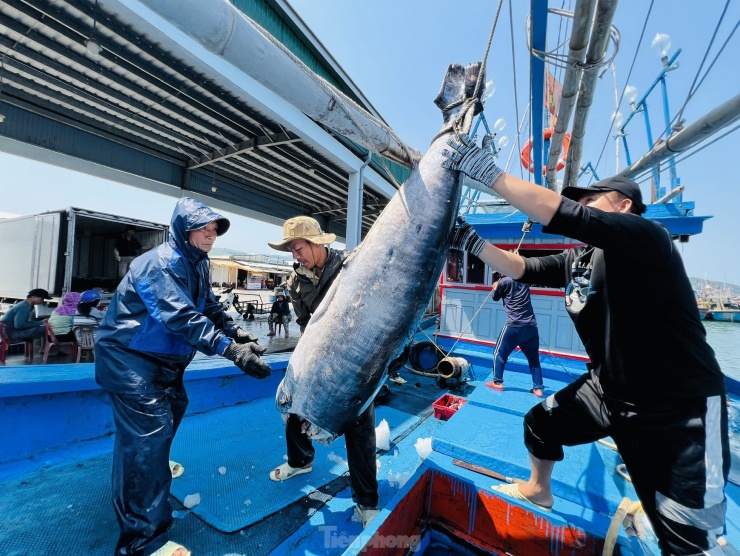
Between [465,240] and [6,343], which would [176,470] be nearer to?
[465,240]

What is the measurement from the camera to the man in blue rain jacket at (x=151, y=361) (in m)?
1.81

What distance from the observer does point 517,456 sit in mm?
2693

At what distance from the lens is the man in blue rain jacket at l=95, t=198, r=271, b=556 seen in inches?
71.2

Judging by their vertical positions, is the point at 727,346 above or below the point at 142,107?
below

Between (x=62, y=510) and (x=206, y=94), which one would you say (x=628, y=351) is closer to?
(x=62, y=510)

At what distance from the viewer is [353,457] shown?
7.52 feet

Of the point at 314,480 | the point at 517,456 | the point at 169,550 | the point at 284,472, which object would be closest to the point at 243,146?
the point at 284,472

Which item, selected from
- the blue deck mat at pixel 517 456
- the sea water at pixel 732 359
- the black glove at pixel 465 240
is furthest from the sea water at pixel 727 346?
the black glove at pixel 465 240

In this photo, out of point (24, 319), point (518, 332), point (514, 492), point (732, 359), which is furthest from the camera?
point (732, 359)

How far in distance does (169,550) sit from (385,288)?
1.96 metres

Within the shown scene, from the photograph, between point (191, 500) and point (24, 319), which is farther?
point (24, 319)

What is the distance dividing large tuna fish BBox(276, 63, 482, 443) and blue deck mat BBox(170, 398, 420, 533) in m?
1.06

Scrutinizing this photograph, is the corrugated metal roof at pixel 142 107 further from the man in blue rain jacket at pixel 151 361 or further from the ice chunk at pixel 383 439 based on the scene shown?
the ice chunk at pixel 383 439

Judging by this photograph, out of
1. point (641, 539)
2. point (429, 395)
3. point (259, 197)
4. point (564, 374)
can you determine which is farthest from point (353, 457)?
point (259, 197)
